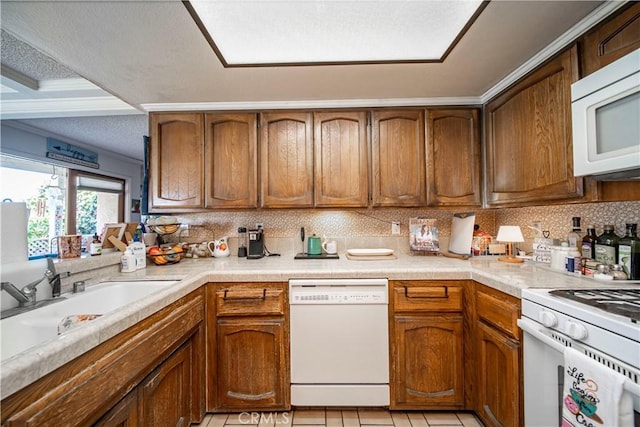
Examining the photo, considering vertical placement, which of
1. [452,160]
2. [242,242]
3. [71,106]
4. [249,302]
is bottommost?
[249,302]

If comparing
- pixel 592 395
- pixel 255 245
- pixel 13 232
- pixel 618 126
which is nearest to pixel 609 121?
pixel 618 126

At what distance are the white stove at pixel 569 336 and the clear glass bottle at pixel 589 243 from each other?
35 cm

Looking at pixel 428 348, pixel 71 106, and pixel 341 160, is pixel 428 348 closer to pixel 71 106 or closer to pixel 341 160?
pixel 341 160

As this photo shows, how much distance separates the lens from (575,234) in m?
1.61

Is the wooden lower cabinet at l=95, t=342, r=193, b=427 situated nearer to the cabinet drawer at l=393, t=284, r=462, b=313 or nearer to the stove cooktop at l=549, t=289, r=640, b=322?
the cabinet drawer at l=393, t=284, r=462, b=313

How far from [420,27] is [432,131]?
32.9 inches

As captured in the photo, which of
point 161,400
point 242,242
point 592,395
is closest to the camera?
point 592,395

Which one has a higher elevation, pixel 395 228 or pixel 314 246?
pixel 395 228

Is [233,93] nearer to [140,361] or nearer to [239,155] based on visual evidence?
[239,155]

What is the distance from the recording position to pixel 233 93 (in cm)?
193

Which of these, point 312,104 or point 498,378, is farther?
point 312,104

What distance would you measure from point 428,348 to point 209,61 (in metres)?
2.17

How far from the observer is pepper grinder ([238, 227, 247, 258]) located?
88.1 inches

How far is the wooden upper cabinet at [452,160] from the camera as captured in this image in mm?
2049
